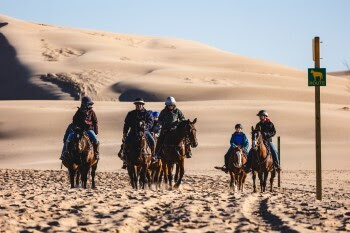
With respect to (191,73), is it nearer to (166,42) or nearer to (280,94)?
(280,94)

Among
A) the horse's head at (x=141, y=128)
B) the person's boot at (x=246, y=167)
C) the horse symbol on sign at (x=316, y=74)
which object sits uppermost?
the horse symbol on sign at (x=316, y=74)

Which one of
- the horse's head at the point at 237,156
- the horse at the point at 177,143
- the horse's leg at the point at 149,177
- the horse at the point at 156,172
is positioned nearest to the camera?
the horse at the point at 177,143

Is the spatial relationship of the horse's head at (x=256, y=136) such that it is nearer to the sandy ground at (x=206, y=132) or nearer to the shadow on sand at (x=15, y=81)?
the sandy ground at (x=206, y=132)

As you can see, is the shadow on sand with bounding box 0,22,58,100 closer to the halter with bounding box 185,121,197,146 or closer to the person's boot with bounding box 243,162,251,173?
the person's boot with bounding box 243,162,251,173

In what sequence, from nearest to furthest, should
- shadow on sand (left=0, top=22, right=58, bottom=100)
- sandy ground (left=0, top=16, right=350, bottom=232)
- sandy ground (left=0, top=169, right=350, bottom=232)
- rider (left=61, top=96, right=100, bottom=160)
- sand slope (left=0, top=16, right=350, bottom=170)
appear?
sandy ground (left=0, top=169, right=350, bottom=232), sandy ground (left=0, top=16, right=350, bottom=232), rider (left=61, top=96, right=100, bottom=160), sand slope (left=0, top=16, right=350, bottom=170), shadow on sand (left=0, top=22, right=58, bottom=100)

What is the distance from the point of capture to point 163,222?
41.1 ft

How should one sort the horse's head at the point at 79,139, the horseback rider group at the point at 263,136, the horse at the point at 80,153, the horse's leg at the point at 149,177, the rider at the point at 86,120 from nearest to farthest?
the rider at the point at 86,120 → the horse's head at the point at 79,139 → the horse at the point at 80,153 → the horseback rider group at the point at 263,136 → the horse's leg at the point at 149,177

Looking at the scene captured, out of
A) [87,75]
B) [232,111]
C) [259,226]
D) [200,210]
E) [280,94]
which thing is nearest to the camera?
A: [259,226]

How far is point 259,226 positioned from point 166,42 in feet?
448

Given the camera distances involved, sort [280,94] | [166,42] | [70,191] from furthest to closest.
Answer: [166,42]
[280,94]
[70,191]

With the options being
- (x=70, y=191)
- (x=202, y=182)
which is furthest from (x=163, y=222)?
(x=202, y=182)

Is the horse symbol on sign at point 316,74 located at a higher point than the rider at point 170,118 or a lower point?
higher

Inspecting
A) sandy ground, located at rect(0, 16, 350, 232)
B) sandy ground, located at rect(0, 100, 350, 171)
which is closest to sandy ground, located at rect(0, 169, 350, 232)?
sandy ground, located at rect(0, 16, 350, 232)

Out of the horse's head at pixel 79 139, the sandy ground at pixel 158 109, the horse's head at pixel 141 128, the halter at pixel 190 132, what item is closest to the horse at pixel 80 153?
the horse's head at pixel 79 139
